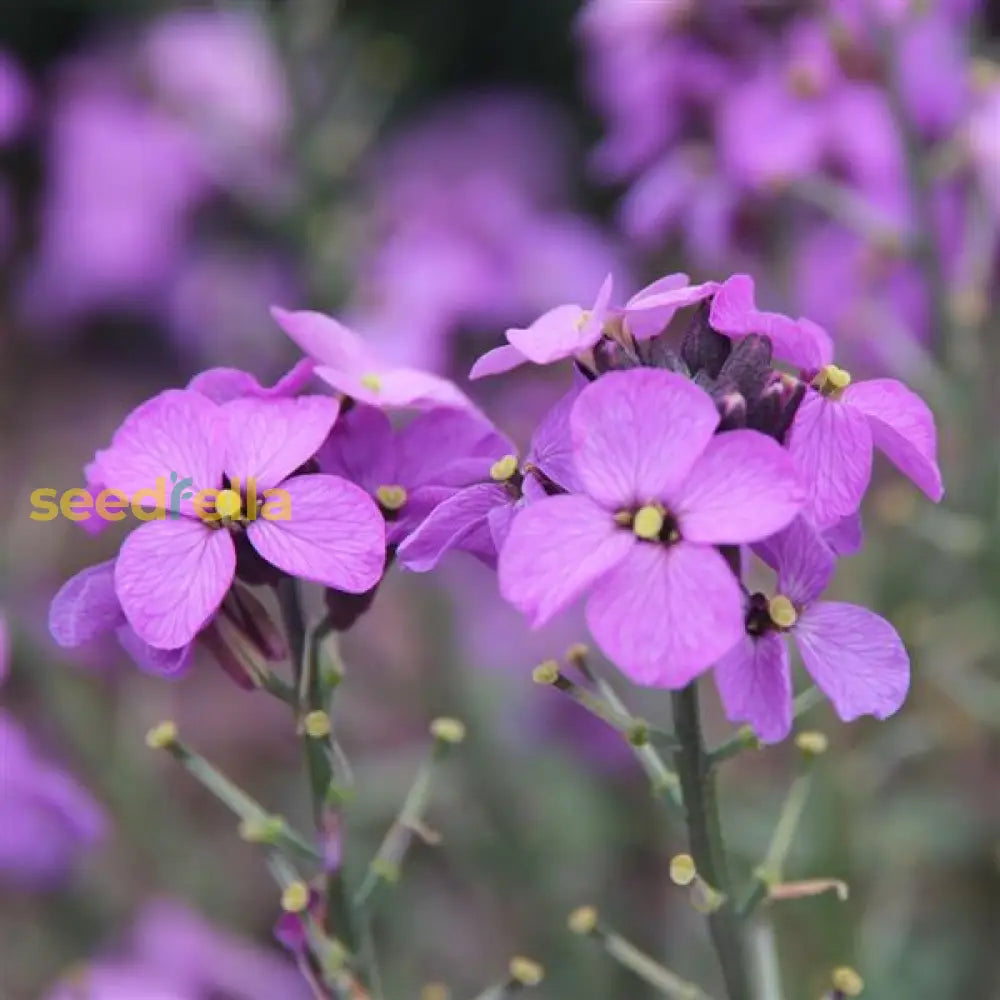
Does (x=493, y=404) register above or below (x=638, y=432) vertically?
below

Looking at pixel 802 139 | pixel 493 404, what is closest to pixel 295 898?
pixel 802 139

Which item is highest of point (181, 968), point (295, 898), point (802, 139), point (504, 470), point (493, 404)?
point (504, 470)

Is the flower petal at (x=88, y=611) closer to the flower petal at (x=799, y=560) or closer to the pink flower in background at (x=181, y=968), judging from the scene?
the flower petal at (x=799, y=560)

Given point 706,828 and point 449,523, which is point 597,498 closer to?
point 449,523

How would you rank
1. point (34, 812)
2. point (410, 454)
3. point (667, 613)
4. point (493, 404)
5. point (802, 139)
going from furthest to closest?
point (493, 404) < point (802, 139) < point (34, 812) < point (410, 454) < point (667, 613)

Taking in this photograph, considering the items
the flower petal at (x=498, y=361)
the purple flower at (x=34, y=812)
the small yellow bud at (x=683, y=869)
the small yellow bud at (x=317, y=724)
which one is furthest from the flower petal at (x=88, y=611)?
the purple flower at (x=34, y=812)

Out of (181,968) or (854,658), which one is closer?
(854,658)

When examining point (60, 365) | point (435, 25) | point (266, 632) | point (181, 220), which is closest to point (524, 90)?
point (435, 25)

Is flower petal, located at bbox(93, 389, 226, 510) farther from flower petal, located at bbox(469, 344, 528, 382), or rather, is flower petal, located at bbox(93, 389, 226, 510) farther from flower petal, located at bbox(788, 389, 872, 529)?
flower petal, located at bbox(788, 389, 872, 529)
